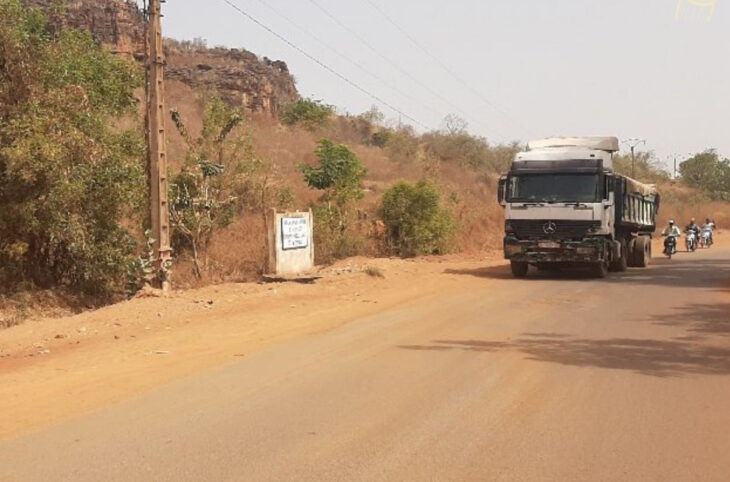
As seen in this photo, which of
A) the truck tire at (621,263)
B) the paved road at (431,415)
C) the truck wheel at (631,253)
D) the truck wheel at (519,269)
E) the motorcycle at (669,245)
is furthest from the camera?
the motorcycle at (669,245)

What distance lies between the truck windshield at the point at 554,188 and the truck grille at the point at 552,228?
541 mm

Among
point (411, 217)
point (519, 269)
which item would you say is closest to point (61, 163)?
point (519, 269)

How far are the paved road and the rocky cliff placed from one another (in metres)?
48.2

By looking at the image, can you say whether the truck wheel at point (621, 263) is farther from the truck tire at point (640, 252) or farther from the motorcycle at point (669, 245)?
A: the motorcycle at point (669, 245)

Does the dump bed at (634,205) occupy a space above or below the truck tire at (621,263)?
above

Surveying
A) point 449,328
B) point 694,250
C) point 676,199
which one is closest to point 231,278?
point 449,328

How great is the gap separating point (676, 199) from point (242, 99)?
39201 millimetres

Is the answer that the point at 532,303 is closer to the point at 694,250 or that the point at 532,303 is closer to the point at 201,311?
the point at 201,311

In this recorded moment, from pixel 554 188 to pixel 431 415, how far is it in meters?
13.8

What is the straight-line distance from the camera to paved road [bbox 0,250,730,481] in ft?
16.5

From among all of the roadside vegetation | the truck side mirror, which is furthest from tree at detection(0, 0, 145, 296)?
the truck side mirror

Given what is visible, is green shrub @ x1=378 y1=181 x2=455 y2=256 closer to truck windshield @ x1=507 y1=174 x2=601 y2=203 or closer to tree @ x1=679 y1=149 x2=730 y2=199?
truck windshield @ x1=507 y1=174 x2=601 y2=203

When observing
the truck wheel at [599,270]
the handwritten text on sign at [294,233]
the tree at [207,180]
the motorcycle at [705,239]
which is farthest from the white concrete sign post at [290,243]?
the motorcycle at [705,239]

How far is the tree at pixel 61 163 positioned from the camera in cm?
1461
